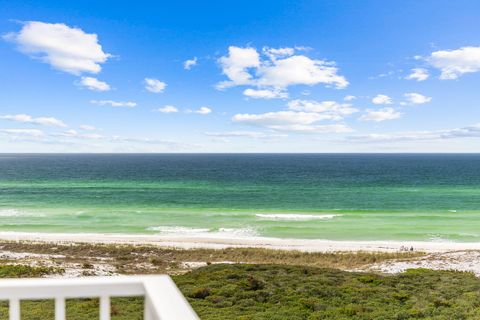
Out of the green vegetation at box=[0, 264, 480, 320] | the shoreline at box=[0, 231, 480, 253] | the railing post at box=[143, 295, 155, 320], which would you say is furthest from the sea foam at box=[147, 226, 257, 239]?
the railing post at box=[143, 295, 155, 320]

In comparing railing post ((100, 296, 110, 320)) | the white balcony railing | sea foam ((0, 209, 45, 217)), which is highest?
the white balcony railing

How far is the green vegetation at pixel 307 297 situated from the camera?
956 centimetres

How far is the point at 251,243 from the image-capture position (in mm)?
23953

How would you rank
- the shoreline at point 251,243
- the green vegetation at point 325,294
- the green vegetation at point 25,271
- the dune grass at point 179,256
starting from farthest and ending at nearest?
the shoreline at point 251,243, the dune grass at point 179,256, the green vegetation at point 25,271, the green vegetation at point 325,294

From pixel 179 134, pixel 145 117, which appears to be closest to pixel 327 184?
pixel 145 117

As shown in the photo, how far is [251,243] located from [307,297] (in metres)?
12.9

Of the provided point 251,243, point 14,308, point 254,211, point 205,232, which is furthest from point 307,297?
point 254,211

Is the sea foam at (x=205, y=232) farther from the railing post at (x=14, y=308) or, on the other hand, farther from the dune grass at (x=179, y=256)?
the railing post at (x=14, y=308)

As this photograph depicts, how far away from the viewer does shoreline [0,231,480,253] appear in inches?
891

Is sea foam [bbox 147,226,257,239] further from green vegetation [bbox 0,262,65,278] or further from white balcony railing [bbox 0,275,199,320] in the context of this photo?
white balcony railing [bbox 0,275,199,320]

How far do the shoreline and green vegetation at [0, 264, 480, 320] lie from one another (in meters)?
7.92

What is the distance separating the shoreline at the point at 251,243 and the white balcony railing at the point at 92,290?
68.8 feet

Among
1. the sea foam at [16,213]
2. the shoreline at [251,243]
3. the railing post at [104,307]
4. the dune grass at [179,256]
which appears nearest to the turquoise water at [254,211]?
the sea foam at [16,213]

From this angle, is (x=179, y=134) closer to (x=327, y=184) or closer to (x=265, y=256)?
(x=327, y=184)
